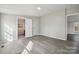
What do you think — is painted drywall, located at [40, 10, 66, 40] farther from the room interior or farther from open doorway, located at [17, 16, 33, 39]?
open doorway, located at [17, 16, 33, 39]

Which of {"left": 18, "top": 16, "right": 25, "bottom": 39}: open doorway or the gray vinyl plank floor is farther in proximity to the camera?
{"left": 18, "top": 16, "right": 25, "bottom": 39}: open doorway

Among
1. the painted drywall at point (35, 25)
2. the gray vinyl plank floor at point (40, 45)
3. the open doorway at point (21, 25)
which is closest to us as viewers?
the gray vinyl plank floor at point (40, 45)

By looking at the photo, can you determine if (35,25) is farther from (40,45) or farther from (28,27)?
(40,45)

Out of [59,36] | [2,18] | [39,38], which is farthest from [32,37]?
[2,18]

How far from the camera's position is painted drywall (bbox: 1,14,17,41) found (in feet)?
6.48

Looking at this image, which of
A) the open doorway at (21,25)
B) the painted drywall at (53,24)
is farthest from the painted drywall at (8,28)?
the painted drywall at (53,24)

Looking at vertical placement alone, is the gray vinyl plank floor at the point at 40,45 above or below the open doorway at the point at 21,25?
below

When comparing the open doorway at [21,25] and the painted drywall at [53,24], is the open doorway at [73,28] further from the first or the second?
the open doorway at [21,25]

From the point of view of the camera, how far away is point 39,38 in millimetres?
2318

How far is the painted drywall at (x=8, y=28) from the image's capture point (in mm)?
1974

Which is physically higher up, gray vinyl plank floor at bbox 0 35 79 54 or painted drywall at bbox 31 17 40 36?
painted drywall at bbox 31 17 40 36

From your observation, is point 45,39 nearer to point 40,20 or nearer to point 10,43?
point 40,20

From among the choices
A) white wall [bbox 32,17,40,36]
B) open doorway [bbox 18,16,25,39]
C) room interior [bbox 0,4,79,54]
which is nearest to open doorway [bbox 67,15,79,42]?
room interior [bbox 0,4,79,54]
